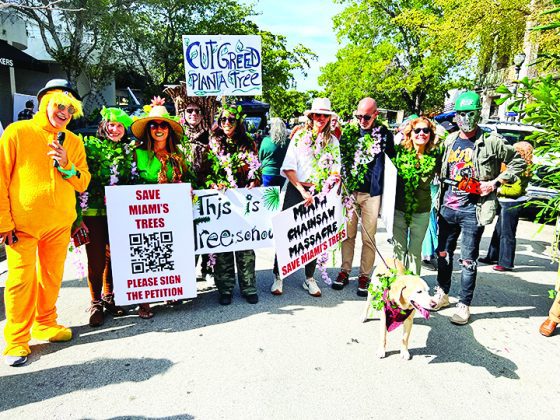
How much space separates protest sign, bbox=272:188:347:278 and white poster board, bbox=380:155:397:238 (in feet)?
1.62

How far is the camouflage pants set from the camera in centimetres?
433

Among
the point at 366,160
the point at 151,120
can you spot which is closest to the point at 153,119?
the point at 151,120

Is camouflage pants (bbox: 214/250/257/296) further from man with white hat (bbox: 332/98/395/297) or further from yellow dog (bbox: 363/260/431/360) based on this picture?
yellow dog (bbox: 363/260/431/360)

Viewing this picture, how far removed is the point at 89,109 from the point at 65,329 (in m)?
20.2

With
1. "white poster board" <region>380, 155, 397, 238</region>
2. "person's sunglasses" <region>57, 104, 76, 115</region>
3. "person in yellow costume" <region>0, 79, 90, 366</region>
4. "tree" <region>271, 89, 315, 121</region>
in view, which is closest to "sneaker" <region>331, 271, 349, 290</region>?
"white poster board" <region>380, 155, 397, 238</region>

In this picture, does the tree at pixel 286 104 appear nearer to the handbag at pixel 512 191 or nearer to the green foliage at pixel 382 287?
the handbag at pixel 512 191

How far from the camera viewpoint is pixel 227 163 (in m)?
4.11

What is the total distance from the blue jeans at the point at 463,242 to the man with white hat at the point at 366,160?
0.70m

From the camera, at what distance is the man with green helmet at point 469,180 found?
385 centimetres

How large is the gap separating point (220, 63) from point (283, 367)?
3147 millimetres

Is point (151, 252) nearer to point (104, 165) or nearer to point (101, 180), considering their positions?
point (101, 180)

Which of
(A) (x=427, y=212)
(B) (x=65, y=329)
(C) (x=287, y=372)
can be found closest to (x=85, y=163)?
(B) (x=65, y=329)

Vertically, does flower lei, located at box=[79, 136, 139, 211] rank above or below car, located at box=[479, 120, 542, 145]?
below

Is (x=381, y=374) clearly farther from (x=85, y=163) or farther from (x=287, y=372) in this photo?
(x=85, y=163)
